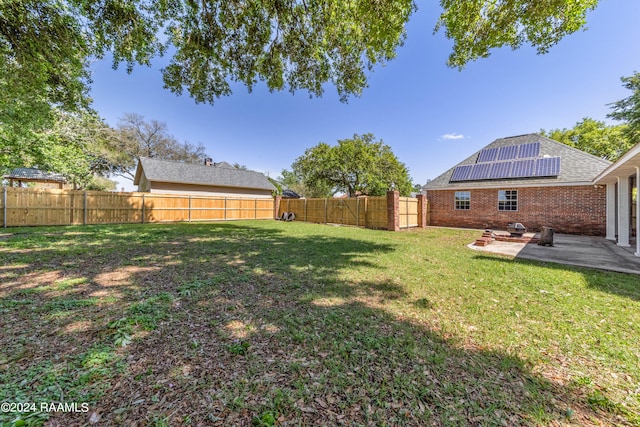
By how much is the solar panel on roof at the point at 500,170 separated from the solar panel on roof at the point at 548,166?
127 centimetres

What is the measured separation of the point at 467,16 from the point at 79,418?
8.99 m

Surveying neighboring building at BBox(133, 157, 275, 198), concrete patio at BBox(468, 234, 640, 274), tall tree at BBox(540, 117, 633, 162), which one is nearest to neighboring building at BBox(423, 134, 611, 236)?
concrete patio at BBox(468, 234, 640, 274)

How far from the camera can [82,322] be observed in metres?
2.80

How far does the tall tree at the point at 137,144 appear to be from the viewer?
26.1m

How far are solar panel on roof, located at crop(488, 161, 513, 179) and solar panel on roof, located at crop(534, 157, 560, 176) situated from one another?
1.27 m

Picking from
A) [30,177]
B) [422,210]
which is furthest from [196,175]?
[422,210]

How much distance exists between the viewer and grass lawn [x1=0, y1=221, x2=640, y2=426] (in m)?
1.77

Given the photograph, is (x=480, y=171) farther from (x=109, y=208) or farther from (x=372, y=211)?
(x=109, y=208)

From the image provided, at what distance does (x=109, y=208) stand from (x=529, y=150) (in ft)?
81.4

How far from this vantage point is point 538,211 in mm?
12805

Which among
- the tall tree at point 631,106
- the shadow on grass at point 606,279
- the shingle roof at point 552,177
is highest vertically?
the tall tree at point 631,106

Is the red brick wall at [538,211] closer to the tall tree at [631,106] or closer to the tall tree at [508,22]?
the tall tree at [631,106]

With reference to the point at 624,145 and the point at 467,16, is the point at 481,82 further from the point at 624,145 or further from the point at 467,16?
the point at 624,145

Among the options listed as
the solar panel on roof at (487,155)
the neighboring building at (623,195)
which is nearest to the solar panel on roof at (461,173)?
the solar panel on roof at (487,155)
